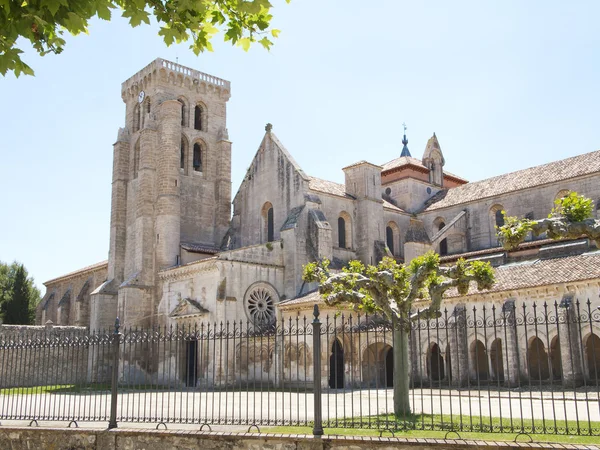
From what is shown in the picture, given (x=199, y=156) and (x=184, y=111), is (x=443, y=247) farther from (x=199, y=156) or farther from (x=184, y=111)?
(x=184, y=111)

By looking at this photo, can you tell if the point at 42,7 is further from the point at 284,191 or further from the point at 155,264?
the point at 155,264

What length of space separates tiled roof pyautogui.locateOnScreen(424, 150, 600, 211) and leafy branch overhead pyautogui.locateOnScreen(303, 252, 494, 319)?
19.6 meters

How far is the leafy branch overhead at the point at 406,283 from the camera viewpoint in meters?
14.9

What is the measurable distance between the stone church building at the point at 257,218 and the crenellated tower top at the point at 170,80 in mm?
86

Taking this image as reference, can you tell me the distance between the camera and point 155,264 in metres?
38.1

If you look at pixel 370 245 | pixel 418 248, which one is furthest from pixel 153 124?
pixel 418 248

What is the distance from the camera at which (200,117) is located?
4331 centimetres

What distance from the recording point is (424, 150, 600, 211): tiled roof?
108ft

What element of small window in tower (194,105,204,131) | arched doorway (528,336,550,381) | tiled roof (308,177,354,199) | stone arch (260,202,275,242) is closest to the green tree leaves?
small window in tower (194,105,204,131)

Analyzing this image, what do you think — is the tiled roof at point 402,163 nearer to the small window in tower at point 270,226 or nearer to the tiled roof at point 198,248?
the small window in tower at point 270,226

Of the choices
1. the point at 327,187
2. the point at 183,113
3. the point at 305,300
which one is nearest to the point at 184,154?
the point at 183,113

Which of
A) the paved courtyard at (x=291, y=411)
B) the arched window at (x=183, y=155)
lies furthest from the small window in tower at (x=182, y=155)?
the paved courtyard at (x=291, y=411)

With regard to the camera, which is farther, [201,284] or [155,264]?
[155,264]

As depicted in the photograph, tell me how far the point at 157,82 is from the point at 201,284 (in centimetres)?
1544
